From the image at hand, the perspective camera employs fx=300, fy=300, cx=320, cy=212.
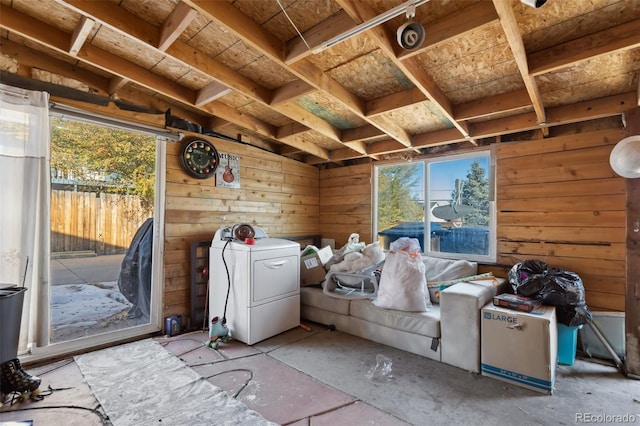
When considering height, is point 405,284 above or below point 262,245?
below

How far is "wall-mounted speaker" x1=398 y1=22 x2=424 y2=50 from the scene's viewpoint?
1.55m

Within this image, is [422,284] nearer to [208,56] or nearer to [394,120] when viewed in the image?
[394,120]

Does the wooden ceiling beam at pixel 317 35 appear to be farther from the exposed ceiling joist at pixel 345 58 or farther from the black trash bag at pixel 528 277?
the black trash bag at pixel 528 277

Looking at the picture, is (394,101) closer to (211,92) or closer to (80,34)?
(211,92)

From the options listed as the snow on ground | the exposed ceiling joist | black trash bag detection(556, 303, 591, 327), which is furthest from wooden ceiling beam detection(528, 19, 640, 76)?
the snow on ground

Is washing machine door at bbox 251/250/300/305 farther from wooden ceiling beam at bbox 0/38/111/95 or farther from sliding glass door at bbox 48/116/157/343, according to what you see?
wooden ceiling beam at bbox 0/38/111/95

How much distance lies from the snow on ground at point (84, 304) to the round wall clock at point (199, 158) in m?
1.34

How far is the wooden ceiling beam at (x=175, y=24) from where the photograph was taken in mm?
1680

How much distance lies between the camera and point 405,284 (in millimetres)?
A: 2762

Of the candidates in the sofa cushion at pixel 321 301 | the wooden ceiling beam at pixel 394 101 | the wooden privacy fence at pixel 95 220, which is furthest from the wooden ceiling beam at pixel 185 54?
the sofa cushion at pixel 321 301

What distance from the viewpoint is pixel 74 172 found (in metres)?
2.63

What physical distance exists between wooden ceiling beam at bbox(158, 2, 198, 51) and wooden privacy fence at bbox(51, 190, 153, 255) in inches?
63.9

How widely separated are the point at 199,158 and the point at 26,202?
1.47m

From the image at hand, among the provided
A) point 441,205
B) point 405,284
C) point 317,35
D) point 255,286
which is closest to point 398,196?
point 441,205
